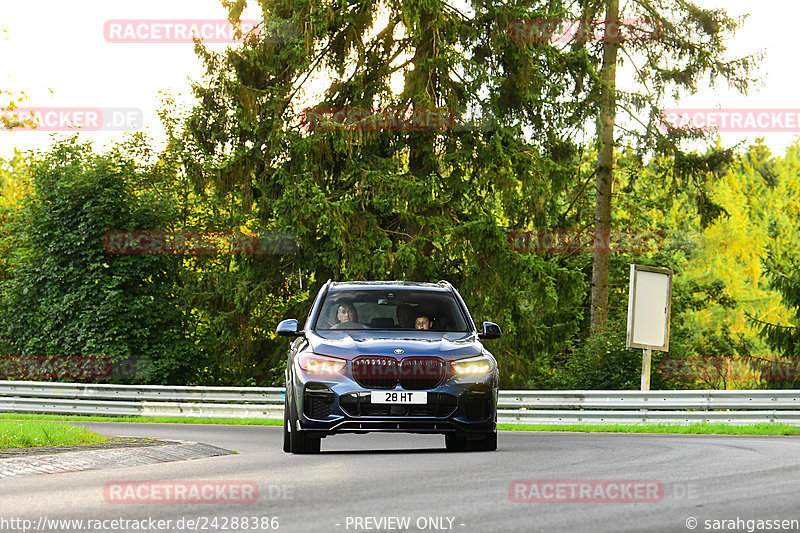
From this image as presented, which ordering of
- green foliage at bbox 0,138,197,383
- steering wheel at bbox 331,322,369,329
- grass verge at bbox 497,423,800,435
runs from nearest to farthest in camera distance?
1. steering wheel at bbox 331,322,369,329
2. grass verge at bbox 497,423,800,435
3. green foliage at bbox 0,138,197,383

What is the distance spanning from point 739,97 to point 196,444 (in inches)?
971

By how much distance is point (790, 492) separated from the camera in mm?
9109

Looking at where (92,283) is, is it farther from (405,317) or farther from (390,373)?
(390,373)

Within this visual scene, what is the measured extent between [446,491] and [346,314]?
5049 millimetres

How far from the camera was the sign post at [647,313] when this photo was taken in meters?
25.2

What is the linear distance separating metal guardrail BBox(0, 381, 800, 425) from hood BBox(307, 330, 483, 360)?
10.7 m

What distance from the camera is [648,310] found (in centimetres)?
2567

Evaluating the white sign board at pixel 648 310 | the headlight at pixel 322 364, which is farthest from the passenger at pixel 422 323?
the white sign board at pixel 648 310

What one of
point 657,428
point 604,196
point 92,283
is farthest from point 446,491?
point 92,283

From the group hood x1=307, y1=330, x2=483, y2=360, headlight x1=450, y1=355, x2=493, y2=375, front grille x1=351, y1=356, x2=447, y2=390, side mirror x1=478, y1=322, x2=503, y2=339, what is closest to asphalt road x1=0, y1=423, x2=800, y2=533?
front grille x1=351, y1=356, x2=447, y2=390

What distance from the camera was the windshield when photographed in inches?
548

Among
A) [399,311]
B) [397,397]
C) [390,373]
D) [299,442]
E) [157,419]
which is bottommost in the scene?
[157,419]

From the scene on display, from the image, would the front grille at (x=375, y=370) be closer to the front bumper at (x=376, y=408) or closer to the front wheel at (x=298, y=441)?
the front bumper at (x=376, y=408)

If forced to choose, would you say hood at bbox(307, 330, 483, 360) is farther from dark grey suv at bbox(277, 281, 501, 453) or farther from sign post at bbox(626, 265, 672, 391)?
sign post at bbox(626, 265, 672, 391)
